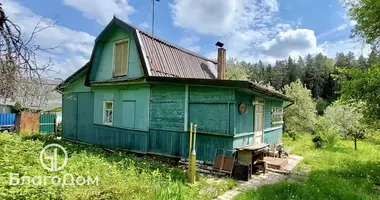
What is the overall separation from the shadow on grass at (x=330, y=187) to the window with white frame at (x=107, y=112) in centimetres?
685

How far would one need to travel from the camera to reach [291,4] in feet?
28.3

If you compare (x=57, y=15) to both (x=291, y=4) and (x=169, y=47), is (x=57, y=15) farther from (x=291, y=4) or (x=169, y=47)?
(x=291, y=4)

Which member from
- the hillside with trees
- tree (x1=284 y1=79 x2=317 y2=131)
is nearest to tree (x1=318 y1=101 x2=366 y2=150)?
tree (x1=284 y1=79 x2=317 y2=131)

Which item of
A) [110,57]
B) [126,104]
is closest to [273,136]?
[126,104]

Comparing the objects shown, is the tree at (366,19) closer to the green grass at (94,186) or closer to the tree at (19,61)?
the green grass at (94,186)

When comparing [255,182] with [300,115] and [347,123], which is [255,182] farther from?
[300,115]

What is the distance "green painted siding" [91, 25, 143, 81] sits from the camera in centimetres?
847

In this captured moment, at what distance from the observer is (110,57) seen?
377 inches

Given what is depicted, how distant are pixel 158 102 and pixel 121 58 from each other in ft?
9.34

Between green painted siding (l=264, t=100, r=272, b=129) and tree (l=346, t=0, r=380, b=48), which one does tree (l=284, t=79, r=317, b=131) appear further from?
tree (l=346, t=0, r=380, b=48)

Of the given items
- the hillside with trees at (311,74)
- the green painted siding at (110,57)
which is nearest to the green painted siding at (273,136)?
the green painted siding at (110,57)

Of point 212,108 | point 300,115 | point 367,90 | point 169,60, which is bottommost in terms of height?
point 300,115

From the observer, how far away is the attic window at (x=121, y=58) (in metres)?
8.93

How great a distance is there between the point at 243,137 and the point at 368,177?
350 centimetres
